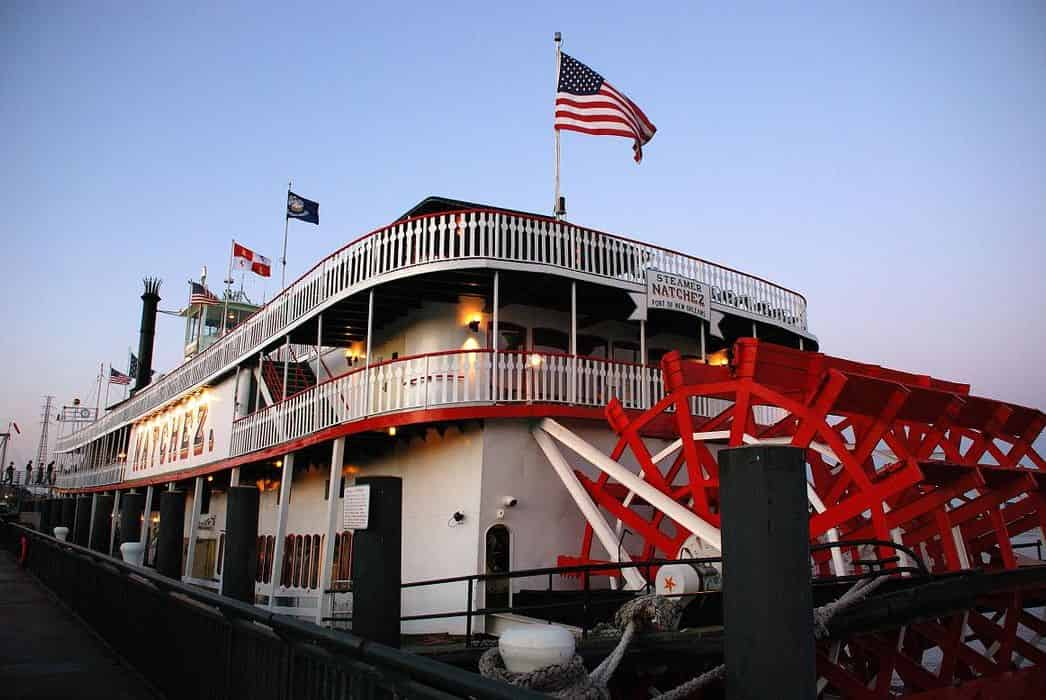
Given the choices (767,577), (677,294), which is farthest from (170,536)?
(767,577)

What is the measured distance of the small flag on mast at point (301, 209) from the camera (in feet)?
51.5

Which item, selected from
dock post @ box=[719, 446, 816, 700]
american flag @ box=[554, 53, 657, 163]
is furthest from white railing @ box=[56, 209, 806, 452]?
dock post @ box=[719, 446, 816, 700]

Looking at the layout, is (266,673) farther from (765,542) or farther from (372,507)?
(765,542)

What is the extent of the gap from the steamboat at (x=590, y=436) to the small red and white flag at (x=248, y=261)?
5841 mm

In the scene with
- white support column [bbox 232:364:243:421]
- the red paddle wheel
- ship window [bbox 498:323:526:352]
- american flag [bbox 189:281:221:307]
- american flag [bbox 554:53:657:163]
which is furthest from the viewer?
american flag [bbox 189:281:221:307]

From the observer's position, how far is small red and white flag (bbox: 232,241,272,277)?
60.1ft

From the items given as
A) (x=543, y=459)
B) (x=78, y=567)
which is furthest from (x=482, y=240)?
(x=78, y=567)

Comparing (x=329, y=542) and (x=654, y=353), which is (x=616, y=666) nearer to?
(x=329, y=542)

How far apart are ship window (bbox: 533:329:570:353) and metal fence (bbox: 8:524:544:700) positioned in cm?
571

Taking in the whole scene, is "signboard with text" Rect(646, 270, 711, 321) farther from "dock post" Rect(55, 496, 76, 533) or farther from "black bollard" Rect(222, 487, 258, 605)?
"dock post" Rect(55, 496, 76, 533)

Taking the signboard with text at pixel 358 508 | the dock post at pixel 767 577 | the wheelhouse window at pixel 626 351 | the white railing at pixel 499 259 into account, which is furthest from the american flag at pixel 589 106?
the dock post at pixel 767 577

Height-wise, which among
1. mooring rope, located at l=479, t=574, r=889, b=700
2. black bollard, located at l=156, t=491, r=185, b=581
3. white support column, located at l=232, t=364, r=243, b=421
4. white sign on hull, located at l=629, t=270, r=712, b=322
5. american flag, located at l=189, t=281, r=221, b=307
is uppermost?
american flag, located at l=189, t=281, r=221, b=307

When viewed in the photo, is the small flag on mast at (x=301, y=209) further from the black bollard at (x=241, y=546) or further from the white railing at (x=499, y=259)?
the black bollard at (x=241, y=546)

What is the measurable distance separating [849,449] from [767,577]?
7.37 metres
